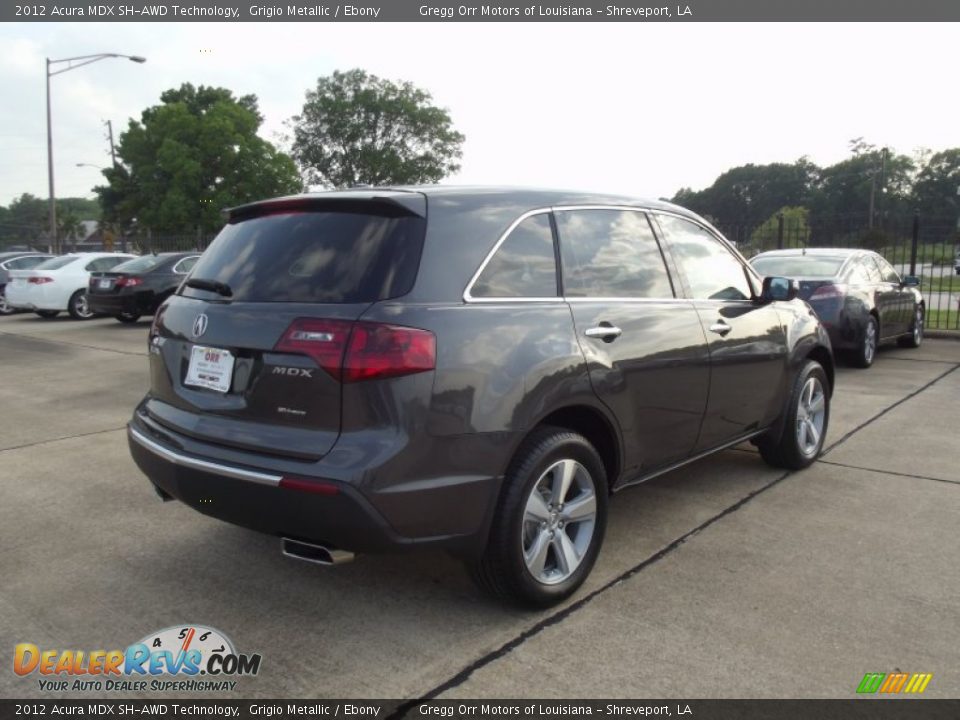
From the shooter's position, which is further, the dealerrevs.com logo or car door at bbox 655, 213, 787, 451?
car door at bbox 655, 213, 787, 451

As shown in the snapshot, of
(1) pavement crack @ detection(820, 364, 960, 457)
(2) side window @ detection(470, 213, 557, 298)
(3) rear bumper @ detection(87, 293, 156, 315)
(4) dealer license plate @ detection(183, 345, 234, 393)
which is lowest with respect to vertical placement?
(1) pavement crack @ detection(820, 364, 960, 457)

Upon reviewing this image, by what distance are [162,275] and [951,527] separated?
14392 mm

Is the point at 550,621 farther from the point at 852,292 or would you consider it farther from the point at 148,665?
the point at 852,292

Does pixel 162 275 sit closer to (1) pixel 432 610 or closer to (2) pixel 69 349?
(2) pixel 69 349

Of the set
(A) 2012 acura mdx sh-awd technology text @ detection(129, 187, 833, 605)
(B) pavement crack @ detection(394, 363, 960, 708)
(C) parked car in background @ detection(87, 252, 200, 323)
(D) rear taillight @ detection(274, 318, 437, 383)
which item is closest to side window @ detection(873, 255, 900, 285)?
(B) pavement crack @ detection(394, 363, 960, 708)

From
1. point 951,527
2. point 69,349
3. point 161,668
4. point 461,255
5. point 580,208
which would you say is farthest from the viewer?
point 69,349

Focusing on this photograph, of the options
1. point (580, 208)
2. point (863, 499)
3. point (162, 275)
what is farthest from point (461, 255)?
point (162, 275)

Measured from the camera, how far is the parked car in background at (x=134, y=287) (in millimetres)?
15070

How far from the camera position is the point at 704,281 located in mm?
4426

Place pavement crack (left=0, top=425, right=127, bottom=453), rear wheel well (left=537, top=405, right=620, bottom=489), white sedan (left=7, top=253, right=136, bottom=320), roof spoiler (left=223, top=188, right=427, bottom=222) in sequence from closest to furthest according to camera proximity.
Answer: roof spoiler (left=223, top=188, right=427, bottom=222) → rear wheel well (left=537, top=405, right=620, bottom=489) → pavement crack (left=0, top=425, right=127, bottom=453) → white sedan (left=7, top=253, right=136, bottom=320)

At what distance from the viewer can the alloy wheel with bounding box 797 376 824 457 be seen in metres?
5.20

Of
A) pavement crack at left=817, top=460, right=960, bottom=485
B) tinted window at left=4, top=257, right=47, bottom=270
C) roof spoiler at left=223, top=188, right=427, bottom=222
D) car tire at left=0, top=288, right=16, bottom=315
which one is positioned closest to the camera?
roof spoiler at left=223, top=188, right=427, bottom=222

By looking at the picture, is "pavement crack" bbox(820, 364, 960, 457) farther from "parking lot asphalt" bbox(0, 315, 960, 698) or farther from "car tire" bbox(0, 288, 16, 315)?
"car tire" bbox(0, 288, 16, 315)

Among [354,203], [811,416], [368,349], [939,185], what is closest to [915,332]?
[811,416]
